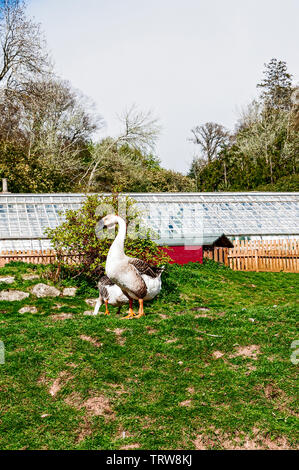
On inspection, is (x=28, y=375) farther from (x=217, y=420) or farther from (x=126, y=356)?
(x=217, y=420)

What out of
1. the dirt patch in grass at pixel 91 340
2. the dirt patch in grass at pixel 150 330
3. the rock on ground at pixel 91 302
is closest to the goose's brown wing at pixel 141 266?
the dirt patch in grass at pixel 150 330

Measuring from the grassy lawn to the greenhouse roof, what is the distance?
12.4m

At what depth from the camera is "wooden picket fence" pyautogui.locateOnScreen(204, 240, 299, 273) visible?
21.4 metres

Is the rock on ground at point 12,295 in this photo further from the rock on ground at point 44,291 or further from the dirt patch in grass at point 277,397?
the dirt patch in grass at point 277,397

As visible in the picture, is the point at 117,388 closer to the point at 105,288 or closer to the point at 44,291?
the point at 105,288

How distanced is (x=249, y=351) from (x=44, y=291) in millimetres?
8116

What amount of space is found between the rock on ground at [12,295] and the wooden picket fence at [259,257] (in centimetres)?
1042

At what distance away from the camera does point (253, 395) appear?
21.5ft

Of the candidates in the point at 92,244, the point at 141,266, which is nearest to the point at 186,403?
the point at 141,266

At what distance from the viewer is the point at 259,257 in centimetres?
2172

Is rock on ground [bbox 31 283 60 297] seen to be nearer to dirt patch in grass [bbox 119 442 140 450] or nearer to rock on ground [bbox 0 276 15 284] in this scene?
rock on ground [bbox 0 276 15 284]

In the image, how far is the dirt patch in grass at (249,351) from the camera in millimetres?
7580

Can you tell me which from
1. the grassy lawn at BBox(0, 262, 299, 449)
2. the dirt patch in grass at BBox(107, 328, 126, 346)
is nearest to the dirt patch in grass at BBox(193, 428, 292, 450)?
the grassy lawn at BBox(0, 262, 299, 449)

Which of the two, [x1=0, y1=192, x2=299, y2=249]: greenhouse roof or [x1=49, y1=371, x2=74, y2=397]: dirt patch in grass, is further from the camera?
[x1=0, y1=192, x2=299, y2=249]: greenhouse roof
